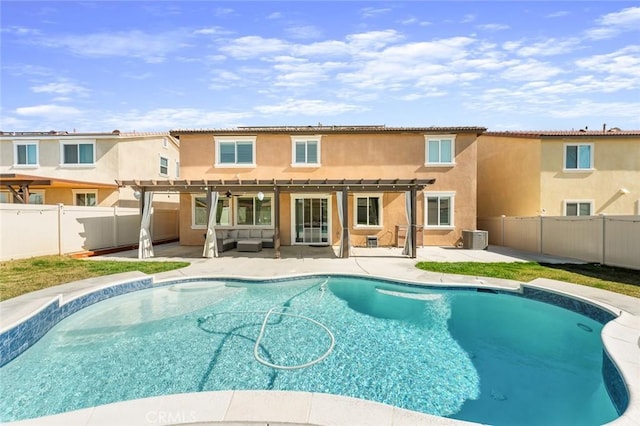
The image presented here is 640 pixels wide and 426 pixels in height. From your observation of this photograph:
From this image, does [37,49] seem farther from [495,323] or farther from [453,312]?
[495,323]

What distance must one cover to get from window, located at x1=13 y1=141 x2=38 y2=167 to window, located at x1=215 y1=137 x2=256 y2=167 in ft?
41.4

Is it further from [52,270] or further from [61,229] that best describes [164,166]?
[52,270]

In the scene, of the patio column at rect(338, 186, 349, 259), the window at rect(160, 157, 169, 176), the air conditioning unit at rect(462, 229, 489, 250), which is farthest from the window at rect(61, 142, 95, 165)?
the air conditioning unit at rect(462, 229, 489, 250)

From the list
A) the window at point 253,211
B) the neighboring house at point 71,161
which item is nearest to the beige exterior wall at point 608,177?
the window at point 253,211

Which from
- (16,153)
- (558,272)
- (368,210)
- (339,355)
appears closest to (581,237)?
(558,272)

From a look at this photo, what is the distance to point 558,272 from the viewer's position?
1066 cm

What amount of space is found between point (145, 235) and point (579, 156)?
78.6 feet

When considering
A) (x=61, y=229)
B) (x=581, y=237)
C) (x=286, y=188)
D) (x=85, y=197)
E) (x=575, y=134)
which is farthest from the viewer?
(x=85, y=197)

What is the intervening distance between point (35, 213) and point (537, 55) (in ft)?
68.3

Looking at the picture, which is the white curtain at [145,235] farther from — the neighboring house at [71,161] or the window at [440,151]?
the window at [440,151]

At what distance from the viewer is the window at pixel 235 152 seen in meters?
17.6

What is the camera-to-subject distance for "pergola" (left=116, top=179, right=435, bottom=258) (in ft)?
45.6

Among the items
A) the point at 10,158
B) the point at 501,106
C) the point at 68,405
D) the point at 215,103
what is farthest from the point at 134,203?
the point at 501,106

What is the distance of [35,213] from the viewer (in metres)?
12.4
